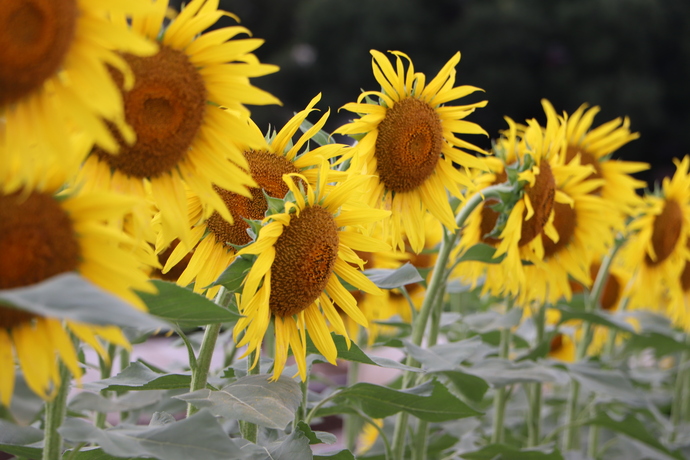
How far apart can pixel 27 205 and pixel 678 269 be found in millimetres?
1554

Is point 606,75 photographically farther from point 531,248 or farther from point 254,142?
point 254,142

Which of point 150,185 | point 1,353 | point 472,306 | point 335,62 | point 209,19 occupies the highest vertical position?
point 335,62

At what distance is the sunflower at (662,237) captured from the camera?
5.35 feet

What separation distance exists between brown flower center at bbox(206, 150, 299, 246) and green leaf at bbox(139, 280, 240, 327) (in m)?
0.17

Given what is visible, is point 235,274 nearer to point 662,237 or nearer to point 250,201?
point 250,201

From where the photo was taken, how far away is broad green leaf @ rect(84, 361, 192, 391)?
2.35 ft

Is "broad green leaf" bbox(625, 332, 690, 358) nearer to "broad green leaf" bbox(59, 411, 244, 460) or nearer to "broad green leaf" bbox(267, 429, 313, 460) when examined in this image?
"broad green leaf" bbox(267, 429, 313, 460)

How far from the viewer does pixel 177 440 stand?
0.57m

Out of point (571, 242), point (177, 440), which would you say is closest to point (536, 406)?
point (571, 242)

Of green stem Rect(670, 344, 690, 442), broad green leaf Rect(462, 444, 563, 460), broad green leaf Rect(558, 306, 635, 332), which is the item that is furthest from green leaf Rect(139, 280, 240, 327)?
green stem Rect(670, 344, 690, 442)

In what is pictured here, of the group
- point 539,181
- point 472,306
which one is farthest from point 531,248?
point 472,306

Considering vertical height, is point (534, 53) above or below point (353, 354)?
above

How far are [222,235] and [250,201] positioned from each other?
0.05 metres

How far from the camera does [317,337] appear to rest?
2.46 ft
